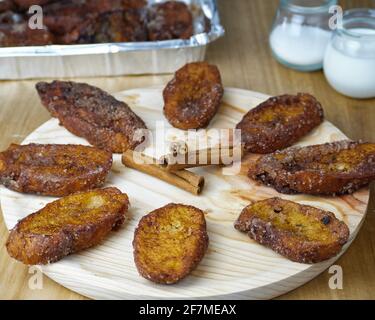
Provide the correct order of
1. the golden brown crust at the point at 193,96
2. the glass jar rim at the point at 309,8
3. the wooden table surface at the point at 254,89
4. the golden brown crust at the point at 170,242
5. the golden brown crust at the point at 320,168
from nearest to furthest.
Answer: the golden brown crust at the point at 170,242, the wooden table surface at the point at 254,89, the golden brown crust at the point at 320,168, the golden brown crust at the point at 193,96, the glass jar rim at the point at 309,8

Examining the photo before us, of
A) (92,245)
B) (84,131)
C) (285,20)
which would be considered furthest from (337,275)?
(285,20)

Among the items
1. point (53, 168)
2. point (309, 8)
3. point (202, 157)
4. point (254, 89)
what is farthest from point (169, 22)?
point (53, 168)

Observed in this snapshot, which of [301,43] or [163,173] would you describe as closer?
[163,173]

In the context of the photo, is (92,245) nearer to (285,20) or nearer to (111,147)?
(111,147)

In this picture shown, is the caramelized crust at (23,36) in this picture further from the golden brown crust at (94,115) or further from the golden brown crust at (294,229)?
the golden brown crust at (294,229)

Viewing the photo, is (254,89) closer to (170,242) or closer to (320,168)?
(320,168)

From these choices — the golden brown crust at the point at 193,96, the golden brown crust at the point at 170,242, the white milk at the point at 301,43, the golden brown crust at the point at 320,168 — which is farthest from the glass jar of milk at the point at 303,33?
the golden brown crust at the point at 170,242
